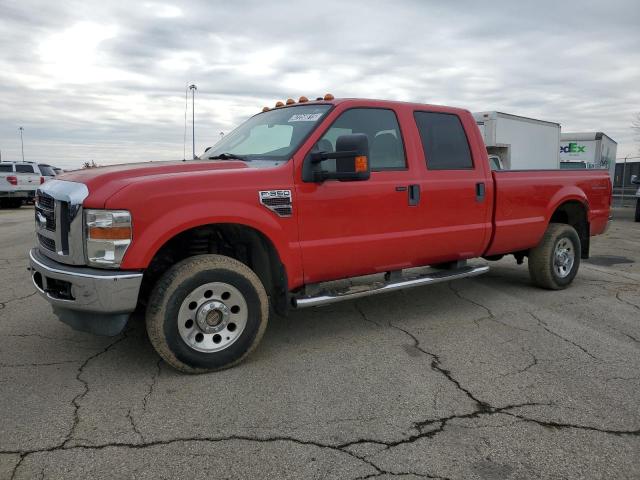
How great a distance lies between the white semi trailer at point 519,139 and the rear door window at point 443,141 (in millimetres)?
9737

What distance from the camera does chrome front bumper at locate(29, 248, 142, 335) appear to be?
3.40 metres

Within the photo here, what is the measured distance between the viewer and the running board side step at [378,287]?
4145mm

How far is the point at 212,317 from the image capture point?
3.79 metres

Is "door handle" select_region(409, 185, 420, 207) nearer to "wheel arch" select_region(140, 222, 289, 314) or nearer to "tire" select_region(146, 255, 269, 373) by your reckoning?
"wheel arch" select_region(140, 222, 289, 314)

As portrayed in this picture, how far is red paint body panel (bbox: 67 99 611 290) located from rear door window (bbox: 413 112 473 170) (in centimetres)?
7

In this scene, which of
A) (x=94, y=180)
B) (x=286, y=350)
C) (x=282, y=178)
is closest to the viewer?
(x=94, y=180)

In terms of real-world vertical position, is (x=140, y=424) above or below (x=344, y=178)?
below

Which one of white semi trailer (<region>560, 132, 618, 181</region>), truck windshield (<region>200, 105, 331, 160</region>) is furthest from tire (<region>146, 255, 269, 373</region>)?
white semi trailer (<region>560, 132, 618, 181</region>)

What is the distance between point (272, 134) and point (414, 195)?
53.3 inches

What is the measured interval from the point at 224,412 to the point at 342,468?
90cm

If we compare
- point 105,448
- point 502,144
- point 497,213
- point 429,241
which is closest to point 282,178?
point 429,241

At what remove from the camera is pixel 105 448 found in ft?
9.11

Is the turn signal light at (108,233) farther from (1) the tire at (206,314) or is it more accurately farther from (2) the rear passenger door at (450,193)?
(2) the rear passenger door at (450,193)

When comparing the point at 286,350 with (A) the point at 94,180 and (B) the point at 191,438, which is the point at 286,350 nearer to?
(B) the point at 191,438
